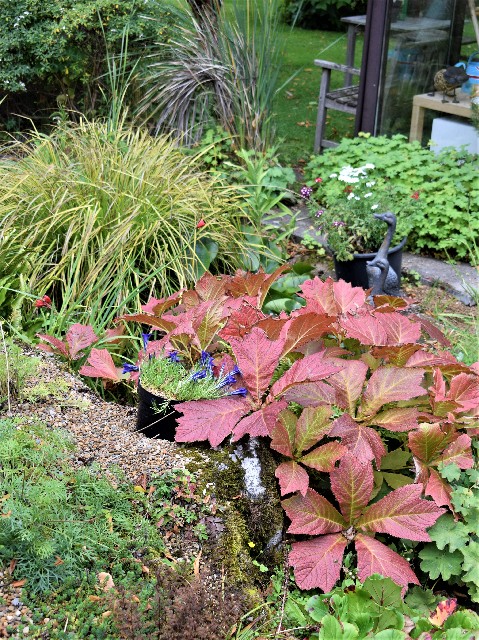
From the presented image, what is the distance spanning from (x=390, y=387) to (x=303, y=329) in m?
0.33

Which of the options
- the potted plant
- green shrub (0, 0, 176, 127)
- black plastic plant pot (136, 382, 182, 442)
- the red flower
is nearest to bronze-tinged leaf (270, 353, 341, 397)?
black plastic plant pot (136, 382, 182, 442)

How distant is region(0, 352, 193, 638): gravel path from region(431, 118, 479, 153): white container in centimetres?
412

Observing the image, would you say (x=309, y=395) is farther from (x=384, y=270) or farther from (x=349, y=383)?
(x=384, y=270)

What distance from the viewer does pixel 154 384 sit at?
2.58 meters

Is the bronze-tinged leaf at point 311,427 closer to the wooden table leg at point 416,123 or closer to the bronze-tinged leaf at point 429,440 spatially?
the bronze-tinged leaf at point 429,440

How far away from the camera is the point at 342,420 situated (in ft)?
8.05

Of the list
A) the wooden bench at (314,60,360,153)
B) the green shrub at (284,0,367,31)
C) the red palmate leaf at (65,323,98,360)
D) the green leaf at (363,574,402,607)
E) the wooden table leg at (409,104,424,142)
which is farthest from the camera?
the green shrub at (284,0,367,31)

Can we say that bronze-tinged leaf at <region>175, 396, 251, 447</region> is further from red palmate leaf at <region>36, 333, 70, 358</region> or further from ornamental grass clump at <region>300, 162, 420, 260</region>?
ornamental grass clump at <region>300, 162, 420, 260</region>

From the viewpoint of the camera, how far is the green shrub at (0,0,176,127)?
19.9 feet

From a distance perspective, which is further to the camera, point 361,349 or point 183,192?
point 183,192

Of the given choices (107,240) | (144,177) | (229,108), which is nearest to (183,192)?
(144,177)

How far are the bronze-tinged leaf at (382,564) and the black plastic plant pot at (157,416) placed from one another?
69 cm

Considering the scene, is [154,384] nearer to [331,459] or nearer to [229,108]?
[331,459]

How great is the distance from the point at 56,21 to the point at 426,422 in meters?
Answer: 4.99
